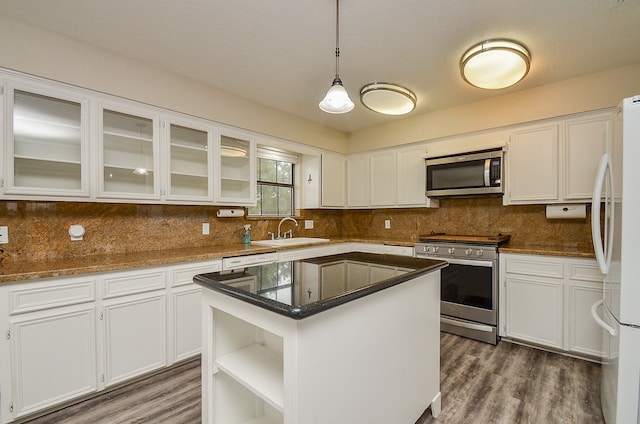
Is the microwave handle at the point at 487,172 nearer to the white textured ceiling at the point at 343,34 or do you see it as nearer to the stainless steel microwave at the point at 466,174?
the stainless steel microwave at the point at 466,174

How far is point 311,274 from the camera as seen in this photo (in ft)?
4.79

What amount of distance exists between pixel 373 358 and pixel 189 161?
2439 millimetres

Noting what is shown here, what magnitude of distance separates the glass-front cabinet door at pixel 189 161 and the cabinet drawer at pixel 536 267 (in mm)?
3016

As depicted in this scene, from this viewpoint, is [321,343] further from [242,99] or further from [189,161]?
[242,99]

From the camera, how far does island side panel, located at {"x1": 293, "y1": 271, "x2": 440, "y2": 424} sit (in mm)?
1013

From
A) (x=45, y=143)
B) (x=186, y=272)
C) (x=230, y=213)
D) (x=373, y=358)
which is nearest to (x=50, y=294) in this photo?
(x=186, y=272)

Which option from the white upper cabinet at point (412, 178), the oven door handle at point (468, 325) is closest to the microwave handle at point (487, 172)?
the white upper cabinet at point (412, 178)

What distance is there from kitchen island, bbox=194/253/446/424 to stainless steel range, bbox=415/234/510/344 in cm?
136

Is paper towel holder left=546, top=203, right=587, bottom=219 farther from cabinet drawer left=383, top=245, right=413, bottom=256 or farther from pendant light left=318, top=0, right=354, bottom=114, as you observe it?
pendant light left=318, top=0, right=354, bottom=114

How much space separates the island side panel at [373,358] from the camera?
1013 millimetres

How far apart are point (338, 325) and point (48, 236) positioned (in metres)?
2.41

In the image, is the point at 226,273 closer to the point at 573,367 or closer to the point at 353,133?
the point at 573,367

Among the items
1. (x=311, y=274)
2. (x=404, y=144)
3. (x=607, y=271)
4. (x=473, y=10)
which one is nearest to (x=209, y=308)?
(x=311, y=274)

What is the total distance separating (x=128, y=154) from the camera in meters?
2.42
